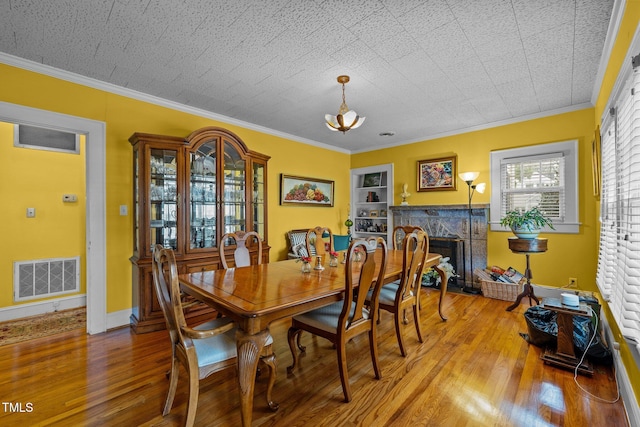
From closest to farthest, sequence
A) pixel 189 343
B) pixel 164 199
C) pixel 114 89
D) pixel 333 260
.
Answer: pixel 189 343 → pixel 333 260 → pixel 114 89 → pixel 164 199

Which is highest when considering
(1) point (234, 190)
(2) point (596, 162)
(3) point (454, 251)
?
(2) point (596, 162)

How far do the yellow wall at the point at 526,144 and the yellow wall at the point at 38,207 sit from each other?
5.02 meters

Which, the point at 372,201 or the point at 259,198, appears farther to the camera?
the point at 372,201

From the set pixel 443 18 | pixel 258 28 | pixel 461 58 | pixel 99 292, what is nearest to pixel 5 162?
pixel 99 292

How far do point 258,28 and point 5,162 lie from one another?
339 cm

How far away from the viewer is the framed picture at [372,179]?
5.65 m

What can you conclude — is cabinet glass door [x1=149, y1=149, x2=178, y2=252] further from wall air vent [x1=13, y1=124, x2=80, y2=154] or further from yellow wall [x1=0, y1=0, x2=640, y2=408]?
wall air vent [x1=13, y1=124, x2=80, y2=154]

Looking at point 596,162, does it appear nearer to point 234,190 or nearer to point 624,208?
point 624,208

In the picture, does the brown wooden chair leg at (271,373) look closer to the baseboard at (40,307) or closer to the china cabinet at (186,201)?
the china cabinet at (186,201)

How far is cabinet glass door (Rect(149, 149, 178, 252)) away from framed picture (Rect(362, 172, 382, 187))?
378cm

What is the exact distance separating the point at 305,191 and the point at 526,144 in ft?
11.2

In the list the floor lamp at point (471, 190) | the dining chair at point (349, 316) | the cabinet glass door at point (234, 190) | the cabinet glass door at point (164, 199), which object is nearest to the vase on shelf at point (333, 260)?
the dining chair at point (349, 316)

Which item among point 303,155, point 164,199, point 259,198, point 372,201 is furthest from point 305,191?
point 164,199

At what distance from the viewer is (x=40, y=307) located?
10.7 feet
